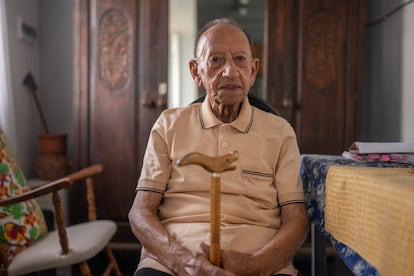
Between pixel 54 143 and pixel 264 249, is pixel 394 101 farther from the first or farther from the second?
pixel 54 143

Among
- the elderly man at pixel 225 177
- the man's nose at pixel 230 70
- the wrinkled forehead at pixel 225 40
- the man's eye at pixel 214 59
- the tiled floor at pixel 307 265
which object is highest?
the wrinkled forehead at pixel 225 40

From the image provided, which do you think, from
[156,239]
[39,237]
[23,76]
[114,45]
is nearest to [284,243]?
[156,239]

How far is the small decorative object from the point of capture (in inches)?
92.7

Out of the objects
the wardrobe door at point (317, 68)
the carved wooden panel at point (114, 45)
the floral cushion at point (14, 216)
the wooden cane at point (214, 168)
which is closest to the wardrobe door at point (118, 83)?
the carved wooden panel at point (114, 45)

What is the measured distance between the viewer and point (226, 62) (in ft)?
3.80

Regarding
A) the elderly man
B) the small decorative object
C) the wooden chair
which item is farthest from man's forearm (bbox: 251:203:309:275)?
the small decorative object

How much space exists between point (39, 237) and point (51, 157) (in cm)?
75

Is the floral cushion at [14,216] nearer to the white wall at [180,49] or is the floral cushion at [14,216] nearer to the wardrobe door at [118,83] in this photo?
the wardrobe door at [118,83]

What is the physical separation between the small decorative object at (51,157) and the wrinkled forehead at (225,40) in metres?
1.54

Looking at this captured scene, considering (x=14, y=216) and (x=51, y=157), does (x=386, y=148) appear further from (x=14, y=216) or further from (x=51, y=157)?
(x=51, y=157)

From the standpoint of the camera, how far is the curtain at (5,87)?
214 centimetres

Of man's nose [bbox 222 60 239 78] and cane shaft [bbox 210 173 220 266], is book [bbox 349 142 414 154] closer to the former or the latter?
man's nose [bbox 222 60 239 78]

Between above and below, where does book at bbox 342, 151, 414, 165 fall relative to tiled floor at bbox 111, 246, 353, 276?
above

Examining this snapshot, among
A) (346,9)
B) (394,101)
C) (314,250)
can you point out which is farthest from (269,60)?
(314,250)
